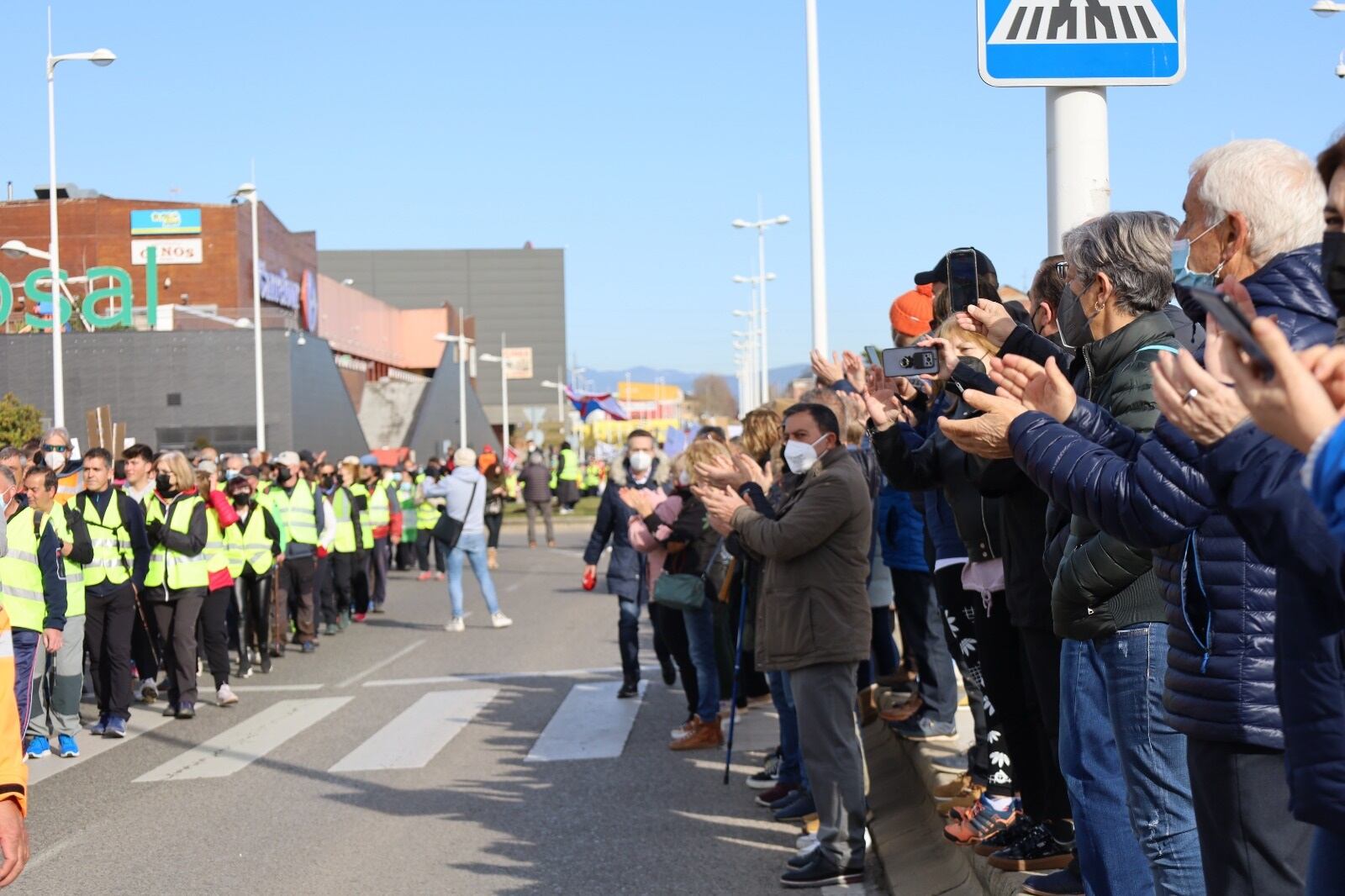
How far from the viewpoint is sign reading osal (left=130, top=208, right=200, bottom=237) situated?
56.2 meters

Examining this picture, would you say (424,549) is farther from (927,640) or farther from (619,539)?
(927,640)

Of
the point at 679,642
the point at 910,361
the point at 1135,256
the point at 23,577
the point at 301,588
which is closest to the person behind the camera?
the point at 1135,256

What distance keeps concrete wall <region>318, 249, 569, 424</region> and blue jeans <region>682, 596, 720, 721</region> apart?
418 feet

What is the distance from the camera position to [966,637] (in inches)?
275

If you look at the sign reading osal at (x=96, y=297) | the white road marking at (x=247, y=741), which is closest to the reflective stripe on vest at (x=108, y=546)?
the white road marking at (x=247, y=741)

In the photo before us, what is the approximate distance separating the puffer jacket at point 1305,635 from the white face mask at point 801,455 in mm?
4598

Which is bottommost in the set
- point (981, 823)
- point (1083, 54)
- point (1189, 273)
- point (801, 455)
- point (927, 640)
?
point (981, 823)

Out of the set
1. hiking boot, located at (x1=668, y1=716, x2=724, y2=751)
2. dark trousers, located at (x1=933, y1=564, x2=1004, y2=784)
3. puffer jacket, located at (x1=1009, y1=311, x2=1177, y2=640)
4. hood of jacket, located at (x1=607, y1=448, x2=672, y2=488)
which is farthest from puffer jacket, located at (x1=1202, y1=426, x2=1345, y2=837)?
hood of jacket, located at (x1=607, y1=448, x2=672, y2=488)

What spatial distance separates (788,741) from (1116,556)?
4546 mm

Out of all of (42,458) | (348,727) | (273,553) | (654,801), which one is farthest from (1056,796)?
(273,553)

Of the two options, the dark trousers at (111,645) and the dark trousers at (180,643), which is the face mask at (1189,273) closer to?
the dark trousers at (111,645)

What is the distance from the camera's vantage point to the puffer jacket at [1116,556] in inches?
162

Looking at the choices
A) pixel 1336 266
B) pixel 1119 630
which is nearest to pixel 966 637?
pixel 1119 630

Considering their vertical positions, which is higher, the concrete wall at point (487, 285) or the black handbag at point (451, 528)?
the concrete wall at point (487, 285)
